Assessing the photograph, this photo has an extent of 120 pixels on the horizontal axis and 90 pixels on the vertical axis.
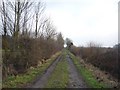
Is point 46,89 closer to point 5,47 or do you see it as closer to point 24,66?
point 5,47

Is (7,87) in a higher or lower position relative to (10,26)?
lower

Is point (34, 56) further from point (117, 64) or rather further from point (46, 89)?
point (46, 89)

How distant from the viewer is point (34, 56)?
30203mm

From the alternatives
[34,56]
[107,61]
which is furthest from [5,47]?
[107,61]

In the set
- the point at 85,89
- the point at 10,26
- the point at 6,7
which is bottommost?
the point at 85,89

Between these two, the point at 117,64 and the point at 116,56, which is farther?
the point at 116,56

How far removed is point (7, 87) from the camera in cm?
1511

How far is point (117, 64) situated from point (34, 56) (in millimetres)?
9007

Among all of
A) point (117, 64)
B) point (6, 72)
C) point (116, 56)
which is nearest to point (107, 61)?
point (116, 56)

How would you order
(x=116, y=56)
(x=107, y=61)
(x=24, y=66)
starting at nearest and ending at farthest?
(x=24, y=66), (x=116, y=56), (x=107, y=61)

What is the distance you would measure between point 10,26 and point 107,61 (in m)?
12.5

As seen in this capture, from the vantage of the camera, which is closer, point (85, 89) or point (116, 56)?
point (85, 89)

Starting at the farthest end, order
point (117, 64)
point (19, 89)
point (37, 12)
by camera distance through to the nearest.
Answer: point (37, 12)
point (117, 64)
point (19, 89)

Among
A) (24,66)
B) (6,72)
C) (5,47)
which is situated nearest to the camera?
(6,72)
